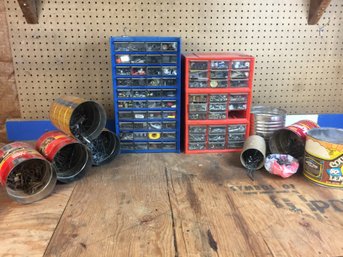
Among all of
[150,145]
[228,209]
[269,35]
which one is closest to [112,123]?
[150,145]

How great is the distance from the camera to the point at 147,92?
1.12 meters

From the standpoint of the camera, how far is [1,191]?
0.90 m

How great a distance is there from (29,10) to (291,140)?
113 centimetres

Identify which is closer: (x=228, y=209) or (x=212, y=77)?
(x=228, y=209)

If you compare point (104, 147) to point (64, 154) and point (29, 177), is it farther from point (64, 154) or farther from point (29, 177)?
point (29, 177)

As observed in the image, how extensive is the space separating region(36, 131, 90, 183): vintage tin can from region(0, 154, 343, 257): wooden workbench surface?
4 cm

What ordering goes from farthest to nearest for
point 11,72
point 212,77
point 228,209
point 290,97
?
point 290,97
point 11,72
point 212,77
point 228,209

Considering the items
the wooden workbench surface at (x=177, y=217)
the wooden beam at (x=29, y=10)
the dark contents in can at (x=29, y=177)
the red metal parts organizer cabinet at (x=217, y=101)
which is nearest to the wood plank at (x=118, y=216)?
the wooden workbench surface at (x=177, y=217)

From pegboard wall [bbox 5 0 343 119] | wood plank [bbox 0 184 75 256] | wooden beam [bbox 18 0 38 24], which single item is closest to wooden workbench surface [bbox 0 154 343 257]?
wood plank [bbox 0 184 75 256]

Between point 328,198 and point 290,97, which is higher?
point 290,97

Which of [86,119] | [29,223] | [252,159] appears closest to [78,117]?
[86,119]

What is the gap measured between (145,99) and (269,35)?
0.62 metres

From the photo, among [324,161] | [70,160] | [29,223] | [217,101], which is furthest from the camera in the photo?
[217,101]

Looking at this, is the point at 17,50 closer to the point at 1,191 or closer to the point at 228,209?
the point at 1,191
